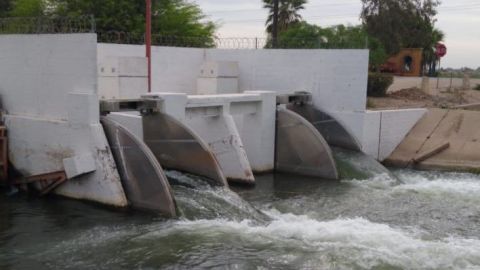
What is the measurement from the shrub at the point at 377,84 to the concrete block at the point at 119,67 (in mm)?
11964

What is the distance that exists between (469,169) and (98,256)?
12.0 meters

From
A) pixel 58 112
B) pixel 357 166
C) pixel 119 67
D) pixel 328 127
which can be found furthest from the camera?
pixel 328 127

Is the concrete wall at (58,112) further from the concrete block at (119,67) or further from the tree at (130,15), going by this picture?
the tree at (130,15)

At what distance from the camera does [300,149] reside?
16.6m

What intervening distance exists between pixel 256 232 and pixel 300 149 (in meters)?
6.35

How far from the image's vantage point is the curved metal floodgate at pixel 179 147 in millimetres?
A: 13406

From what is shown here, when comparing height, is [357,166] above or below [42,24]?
below

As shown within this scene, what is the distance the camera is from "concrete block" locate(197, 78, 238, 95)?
18.4 m

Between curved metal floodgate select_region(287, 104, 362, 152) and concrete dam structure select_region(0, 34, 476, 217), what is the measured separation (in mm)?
30

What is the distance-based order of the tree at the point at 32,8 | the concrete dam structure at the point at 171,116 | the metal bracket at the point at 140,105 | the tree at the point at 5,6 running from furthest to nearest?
the tree at the point at 5,6, the tree at the point at 32,8, the metal bracket at the point at 140,105, the concrete dam structure at the point at 171,116

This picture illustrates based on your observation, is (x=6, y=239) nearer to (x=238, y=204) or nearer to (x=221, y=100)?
(x=238, y=204)

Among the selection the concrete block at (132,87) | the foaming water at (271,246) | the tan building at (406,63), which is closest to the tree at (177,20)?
the concrete block at (132,87)

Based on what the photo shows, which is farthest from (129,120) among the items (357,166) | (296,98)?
(357,166)

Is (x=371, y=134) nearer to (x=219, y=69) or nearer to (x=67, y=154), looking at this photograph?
(x=219, y=69)
